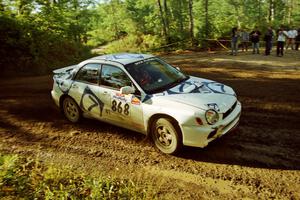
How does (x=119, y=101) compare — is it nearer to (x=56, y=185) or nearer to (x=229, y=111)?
(x=56, y=185)

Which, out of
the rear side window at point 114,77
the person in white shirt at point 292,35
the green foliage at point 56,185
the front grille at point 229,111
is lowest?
the green foliage at point 56,185

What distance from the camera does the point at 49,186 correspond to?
499 centimetres

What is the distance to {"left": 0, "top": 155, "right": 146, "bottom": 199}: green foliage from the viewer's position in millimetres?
4633

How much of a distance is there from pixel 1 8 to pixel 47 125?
1167 centimetres

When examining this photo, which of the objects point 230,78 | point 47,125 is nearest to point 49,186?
point 47,125

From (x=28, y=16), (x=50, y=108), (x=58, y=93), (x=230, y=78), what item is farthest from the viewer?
(x=28, y=16)

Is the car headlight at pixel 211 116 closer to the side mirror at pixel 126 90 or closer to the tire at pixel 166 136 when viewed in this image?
the tire at pixel 166 136

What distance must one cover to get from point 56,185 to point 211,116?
3.03m

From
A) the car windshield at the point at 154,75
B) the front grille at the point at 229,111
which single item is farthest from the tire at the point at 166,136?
the front grille at the point at 229,111

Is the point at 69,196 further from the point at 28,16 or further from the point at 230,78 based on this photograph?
the point at 28,16

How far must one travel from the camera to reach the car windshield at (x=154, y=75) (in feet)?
19.9

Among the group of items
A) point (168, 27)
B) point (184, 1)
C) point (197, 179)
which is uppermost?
point (184, 1)

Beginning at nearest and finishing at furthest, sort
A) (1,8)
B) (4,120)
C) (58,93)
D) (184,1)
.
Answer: (58,93) < (4,120) < (1,8) < (184,1)

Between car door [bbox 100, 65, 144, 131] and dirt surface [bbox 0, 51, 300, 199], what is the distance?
0.56 metres
